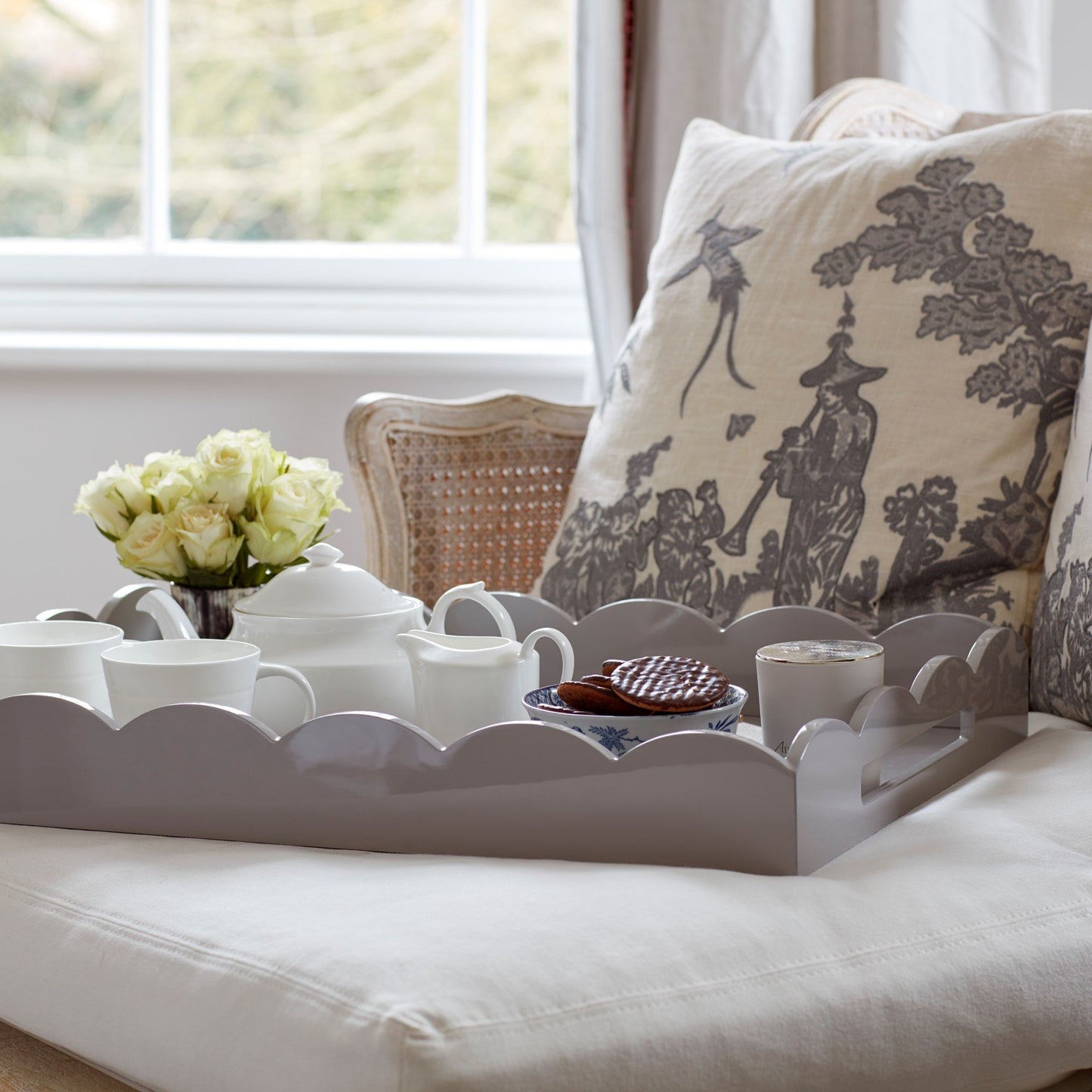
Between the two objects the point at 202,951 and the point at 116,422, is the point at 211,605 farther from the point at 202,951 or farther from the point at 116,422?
the point at 116,422

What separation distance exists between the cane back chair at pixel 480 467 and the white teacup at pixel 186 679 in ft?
2.15

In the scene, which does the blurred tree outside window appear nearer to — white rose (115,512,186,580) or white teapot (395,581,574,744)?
white rose (115,512,186,580)

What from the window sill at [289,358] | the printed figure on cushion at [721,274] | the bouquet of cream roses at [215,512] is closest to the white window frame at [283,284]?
the window sill at [289,358]

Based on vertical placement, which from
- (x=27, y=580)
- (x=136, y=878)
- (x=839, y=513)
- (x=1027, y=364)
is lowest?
(x=27, y=580)

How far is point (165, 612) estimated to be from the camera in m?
0.98

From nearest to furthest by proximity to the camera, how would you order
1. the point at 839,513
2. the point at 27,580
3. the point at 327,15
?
the point at 839,513 < the point at 27,580 < the point at 327,15

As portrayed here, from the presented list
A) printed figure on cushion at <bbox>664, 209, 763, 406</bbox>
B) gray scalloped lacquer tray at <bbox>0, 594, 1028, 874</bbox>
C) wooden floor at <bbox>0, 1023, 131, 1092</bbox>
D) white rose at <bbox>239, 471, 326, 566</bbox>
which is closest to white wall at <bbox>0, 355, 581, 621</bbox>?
printed figure on cushion at <bbox>664, 209, 763, 406</bbox>

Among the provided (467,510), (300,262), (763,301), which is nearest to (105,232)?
(300,262)

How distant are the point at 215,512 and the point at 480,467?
1.73 feet

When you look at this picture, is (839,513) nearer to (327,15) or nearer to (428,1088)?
(428,1088)

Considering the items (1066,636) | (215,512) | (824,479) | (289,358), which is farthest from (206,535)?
(289,358)

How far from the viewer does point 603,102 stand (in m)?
1.91

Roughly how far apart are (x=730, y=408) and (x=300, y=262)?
122cm

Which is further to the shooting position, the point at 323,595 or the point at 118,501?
the point at 118,501
